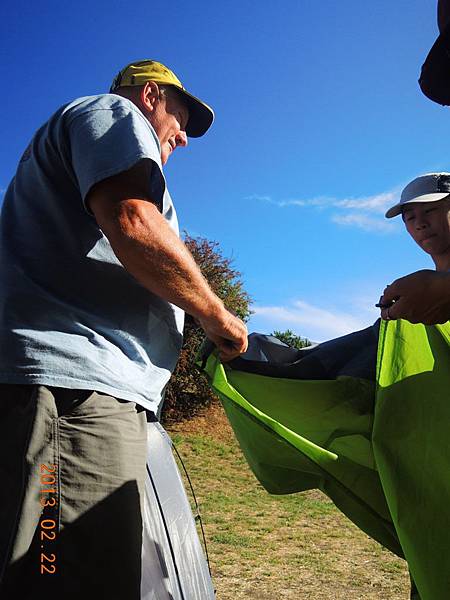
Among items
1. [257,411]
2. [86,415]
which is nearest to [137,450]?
[86,415]

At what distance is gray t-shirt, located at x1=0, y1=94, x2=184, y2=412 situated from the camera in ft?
5.65

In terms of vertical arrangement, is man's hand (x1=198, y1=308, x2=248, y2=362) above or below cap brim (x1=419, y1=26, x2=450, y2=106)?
below

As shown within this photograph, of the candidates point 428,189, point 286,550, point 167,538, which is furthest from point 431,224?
point 286,550

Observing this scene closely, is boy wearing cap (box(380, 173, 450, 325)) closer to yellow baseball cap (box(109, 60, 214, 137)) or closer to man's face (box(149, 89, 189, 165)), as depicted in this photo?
yellow baseball cap (box(109, 60, 214, 137))

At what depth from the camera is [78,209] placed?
191 centimetres

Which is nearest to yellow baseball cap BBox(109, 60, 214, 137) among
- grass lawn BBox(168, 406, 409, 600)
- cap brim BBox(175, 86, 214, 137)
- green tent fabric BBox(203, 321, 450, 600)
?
cap brim BBox(175, 86, 214, 137)

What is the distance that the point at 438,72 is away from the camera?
1.82 metres

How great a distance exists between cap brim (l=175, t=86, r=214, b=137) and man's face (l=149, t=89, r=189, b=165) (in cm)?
4

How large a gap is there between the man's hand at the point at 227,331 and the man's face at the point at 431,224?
70.6 inches

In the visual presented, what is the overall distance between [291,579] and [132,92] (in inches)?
155

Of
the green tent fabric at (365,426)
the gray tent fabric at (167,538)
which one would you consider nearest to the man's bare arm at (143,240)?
the gray tent fabric at (167,538)

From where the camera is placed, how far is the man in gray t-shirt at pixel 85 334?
1621mm

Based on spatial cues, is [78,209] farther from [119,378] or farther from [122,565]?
[122,565]

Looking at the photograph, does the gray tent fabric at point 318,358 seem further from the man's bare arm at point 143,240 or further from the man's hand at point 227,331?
the man's bare arm at point 143,240
